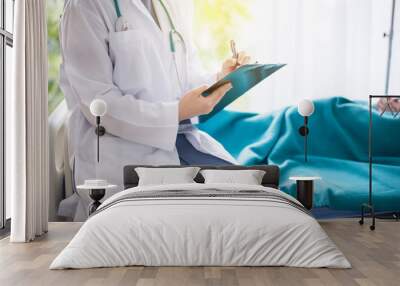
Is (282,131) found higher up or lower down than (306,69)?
lower down

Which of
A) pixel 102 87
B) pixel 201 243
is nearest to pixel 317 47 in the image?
pixel 102 87

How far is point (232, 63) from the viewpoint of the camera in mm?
7270

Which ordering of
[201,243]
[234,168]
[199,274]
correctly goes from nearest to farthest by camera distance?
[199,274]
[201,243]
[234,168]

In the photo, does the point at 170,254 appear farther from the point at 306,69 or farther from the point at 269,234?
the point at 306,69

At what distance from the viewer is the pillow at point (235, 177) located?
6497mm

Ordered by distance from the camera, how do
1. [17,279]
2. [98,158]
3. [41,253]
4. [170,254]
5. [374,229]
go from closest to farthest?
[17,279] → [170,254] → [41,253] → [374,229] → [98,158]

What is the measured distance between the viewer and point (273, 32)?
727cm

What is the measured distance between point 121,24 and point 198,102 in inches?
51.8

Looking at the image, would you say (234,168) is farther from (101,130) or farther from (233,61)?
(101,130)

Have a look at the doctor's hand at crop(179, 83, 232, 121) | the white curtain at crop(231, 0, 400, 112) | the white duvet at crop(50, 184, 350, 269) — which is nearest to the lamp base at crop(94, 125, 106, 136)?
the doctor's hand at crop(179, 83, 232, 121)

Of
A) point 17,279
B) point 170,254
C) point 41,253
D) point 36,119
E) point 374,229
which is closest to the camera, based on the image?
point 17,279

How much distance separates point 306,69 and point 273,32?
2.02 ft

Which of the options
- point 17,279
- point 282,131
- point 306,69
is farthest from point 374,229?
point 17,279

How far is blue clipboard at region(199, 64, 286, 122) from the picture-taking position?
7.26 meters
